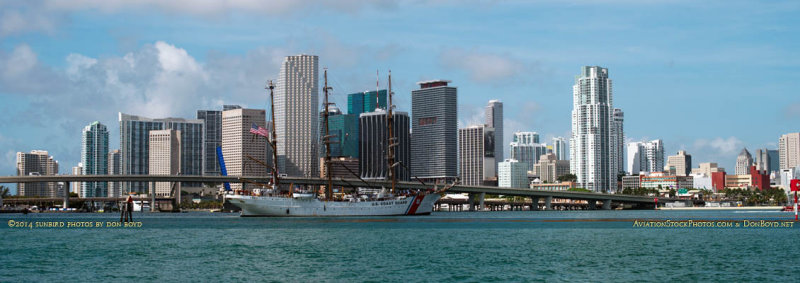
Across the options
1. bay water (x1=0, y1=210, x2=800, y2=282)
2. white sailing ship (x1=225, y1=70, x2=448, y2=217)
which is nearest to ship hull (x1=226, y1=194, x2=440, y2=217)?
white sailing ship (x1=225, y1=70, x2=448, y2=217)

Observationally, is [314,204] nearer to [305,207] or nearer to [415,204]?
[305,207]

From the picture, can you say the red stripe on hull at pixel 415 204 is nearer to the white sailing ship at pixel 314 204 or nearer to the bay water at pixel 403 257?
the white sailing ship at pixel 314 204

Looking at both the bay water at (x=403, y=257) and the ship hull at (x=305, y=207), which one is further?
the ship hull at (x=305, y=207)

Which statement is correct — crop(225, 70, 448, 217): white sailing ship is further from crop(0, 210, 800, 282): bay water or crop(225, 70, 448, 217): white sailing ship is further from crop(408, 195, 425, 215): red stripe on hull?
crop(0, 210, 800, 282): bay water

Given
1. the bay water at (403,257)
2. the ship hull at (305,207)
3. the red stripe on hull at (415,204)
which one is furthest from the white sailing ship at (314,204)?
the bay water at (403,257)

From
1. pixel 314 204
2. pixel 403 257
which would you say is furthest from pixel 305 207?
pixel 403 257

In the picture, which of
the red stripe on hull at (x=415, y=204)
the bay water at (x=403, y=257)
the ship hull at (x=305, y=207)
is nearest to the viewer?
the bay water at (x=403, y=257)

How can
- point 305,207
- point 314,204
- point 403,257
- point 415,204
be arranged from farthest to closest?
point 415,204, point 314,204, point 305,207, point 403,257

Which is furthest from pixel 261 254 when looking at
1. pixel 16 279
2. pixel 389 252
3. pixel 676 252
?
pixel 676 252

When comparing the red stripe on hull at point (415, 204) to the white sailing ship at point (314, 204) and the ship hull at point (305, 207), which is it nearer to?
the white sailing ship at point (314, 204)

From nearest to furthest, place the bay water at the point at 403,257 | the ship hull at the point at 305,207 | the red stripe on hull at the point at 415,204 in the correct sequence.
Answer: the bay water at the point at 403,257 → the ship hull at the point at 305,207 → the red stripe on hull at the point at 415,204

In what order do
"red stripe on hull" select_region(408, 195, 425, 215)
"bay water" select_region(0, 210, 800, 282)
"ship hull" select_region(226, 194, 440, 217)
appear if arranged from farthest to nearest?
"red stripe on hull" select_region(408, 195, 425, 215) → "ship hull" select_region(226, 194, 440, 217) → "bay water" select_region(0, 210, 800, 282)

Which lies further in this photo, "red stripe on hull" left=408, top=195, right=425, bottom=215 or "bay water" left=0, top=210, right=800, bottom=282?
"red stripe on hull" left=408, top=195, right=425, bottom=215

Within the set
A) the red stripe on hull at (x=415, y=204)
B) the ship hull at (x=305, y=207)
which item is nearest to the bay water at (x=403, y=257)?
the ship hull at (x=305, y=207)
